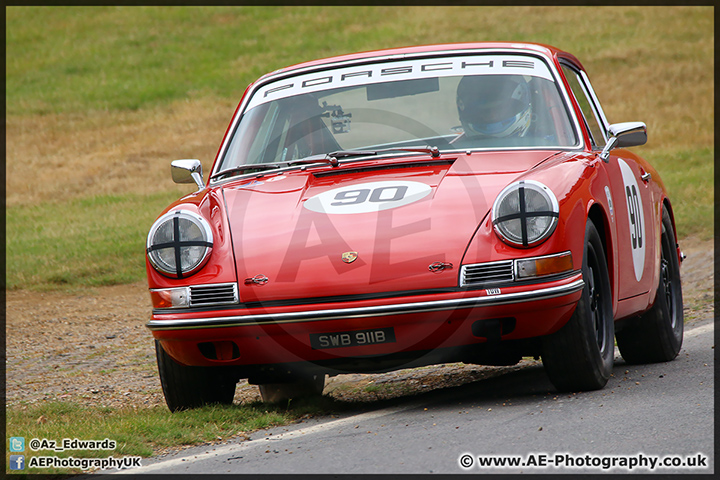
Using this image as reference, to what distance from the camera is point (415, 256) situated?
13.8 feet

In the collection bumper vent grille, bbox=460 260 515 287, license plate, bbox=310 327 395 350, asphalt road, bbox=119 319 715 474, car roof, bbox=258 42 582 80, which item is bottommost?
asphalt road, bbox=119 319 715 474

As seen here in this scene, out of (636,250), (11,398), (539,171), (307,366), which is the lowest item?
(11,398)

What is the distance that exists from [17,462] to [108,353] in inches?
161

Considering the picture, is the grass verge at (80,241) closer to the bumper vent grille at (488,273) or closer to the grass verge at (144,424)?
the grass verge at (144,424)

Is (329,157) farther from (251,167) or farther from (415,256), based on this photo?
(415,256)

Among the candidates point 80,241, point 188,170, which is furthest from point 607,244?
point 80,241

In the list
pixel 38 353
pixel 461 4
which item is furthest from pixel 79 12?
pixel 38 353

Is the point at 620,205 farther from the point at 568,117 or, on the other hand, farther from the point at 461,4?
the point at 461,4

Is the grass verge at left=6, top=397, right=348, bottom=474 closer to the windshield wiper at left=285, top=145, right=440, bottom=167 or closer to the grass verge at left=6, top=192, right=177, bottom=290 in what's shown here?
the windshield wiper at left=285, top=145, right=440, bottom=167

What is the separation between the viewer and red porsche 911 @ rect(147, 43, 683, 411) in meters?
4.18

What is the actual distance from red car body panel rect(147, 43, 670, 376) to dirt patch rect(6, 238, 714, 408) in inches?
48.6

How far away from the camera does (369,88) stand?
566 cm

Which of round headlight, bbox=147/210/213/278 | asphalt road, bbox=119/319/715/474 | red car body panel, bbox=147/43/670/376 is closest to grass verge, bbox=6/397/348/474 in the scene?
asphalt road, bbox=119/319/715/474
